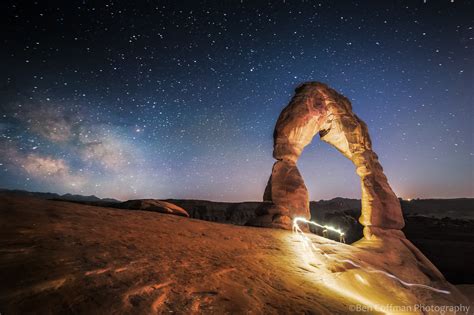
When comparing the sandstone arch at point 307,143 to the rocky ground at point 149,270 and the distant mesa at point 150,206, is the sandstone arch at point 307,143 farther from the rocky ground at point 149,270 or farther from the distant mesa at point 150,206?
the rocky ground at point 149,270

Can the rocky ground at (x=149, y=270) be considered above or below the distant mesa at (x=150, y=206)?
below

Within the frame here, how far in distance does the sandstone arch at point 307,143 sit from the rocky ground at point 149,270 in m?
4.95

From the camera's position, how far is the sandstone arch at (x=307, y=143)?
1179 cm

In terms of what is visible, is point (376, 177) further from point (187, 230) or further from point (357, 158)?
point (187, 230)

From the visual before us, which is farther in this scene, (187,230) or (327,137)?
(327,137)

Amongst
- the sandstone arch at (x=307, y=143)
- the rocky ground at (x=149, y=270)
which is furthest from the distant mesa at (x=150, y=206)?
the sandstone arch at (x=307, y=143)

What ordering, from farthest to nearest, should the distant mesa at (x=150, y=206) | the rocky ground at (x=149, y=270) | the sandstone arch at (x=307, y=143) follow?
the sandstone arch at (x=307, y=143) → the distant mesa at (x=150, y=206) → the rocky ground at (x=149, y=270)

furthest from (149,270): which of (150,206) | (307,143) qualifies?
(307,143)

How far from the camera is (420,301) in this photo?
6852 millimetres

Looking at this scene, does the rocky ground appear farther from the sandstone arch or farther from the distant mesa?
the sandstone arch

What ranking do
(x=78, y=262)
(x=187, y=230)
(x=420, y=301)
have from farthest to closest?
1. (x=420, y=301)
2. (x=187, y=230)
3. (x=78, y=262)

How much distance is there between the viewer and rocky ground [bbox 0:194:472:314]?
2377mm

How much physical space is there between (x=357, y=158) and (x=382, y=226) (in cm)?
404

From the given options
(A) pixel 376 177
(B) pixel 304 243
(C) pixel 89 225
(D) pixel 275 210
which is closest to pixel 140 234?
(C) pixel 89 225
